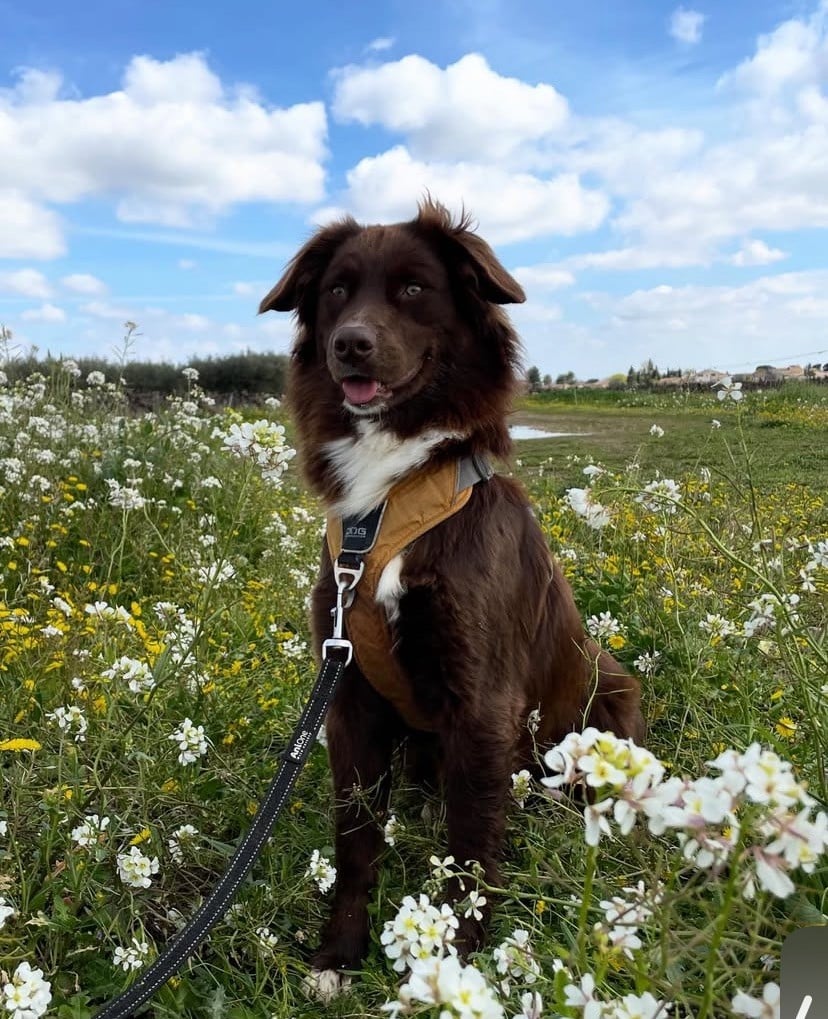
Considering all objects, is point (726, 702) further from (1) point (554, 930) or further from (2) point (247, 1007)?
(2) point (247, 1007)

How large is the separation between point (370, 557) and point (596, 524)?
60cm

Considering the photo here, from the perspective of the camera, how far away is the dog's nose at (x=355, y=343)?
7.18ft

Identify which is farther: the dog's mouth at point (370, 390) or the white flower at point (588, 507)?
the dog's mouth at point (370, 390)

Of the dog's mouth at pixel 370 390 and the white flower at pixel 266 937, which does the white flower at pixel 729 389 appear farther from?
the white flower at pixel 266 937

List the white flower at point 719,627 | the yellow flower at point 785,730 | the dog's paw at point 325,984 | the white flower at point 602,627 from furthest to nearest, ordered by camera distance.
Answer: the white flower at point 602,627, the white flower at point 719,627, the yellow flower at point 785,730, the dog's paw at point 325,984

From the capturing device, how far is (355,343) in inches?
86.2

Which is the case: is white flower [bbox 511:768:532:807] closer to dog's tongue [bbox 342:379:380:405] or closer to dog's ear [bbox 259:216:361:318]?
dog's tongue [bbox 342:379:380:405]

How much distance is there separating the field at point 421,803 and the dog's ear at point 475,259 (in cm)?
56

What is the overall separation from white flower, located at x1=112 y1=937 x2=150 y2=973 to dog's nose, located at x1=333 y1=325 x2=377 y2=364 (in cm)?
149

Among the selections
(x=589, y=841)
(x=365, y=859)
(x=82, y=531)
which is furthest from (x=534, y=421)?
(x=589, y=841)

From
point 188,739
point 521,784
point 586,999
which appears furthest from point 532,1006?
point 188,739

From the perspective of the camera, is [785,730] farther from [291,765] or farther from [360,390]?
[360,390]

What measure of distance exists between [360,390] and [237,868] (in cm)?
129

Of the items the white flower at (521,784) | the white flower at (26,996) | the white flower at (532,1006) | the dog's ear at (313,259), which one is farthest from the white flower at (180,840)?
the dog's ear at (313,259)
